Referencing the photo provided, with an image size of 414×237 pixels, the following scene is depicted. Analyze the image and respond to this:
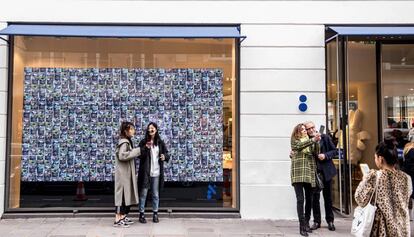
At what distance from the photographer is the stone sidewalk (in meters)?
7.52

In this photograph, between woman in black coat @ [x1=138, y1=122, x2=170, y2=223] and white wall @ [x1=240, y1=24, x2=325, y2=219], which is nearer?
woman in black coat @ [x1=138, y1=122, x2=170, y2=223]

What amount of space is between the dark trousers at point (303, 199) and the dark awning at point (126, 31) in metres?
2.94

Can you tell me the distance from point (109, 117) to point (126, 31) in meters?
1.76

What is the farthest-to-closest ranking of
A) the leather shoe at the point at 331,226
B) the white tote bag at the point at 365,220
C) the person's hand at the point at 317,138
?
the leather shoe at the point at 331,226
the person's hand at the point at 317,138
the white tote bag at the point at 365,220

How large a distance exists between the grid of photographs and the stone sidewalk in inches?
35.5

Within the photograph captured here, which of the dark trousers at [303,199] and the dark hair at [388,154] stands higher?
the dark hair at [388,154]

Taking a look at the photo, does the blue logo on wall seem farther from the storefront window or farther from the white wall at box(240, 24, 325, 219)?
the storefront window

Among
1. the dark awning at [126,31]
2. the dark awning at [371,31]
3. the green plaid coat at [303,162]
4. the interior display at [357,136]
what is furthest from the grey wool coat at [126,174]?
the interior display at [357,136]

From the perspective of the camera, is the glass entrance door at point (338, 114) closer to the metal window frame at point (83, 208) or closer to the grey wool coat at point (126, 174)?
the metal window frame at point (83, 208)

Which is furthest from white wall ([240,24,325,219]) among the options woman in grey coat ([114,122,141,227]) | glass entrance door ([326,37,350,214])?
woman in grey coat ([114,122,141,227])

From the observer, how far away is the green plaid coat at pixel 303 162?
7.26m

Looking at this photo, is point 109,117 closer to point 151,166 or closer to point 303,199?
point 151,166

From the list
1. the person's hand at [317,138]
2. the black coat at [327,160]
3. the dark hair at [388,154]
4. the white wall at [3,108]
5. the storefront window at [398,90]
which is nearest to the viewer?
the dark hair at [388,154]

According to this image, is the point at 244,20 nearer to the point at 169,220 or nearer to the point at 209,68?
the point at 209,68
